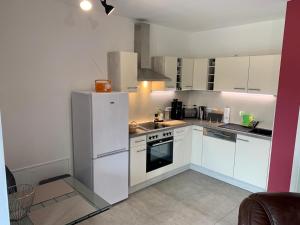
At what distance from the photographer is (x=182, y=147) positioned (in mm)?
4012

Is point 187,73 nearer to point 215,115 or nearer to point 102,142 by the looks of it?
point 215,115

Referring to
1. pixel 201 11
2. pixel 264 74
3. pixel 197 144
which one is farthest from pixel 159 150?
pixel 201 11

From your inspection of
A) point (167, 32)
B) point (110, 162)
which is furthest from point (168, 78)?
point (110, 162)

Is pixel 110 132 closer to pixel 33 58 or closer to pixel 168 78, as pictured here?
pixel 33 58

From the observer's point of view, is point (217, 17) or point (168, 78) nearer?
point (217, 17)

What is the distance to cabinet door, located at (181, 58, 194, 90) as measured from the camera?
4188 mm

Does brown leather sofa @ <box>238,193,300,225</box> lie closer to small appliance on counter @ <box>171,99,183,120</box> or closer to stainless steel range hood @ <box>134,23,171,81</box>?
stainless steel range hood @ <box>134,23,171,81</box>

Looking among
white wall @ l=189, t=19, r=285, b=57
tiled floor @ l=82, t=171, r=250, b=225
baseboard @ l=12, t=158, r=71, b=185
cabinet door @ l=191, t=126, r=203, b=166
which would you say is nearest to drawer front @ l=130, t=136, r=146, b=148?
tiled floor @ l=82, t=171, r=250, b=225

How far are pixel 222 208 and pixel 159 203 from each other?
2.90ft

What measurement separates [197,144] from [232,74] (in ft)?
4.65

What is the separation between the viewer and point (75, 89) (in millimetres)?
3059

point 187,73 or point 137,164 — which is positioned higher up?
point 187,73

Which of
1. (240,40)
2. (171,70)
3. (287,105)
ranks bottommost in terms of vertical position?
(287,105)

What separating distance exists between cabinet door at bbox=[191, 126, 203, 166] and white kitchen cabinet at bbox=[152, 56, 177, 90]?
0.92 metres
